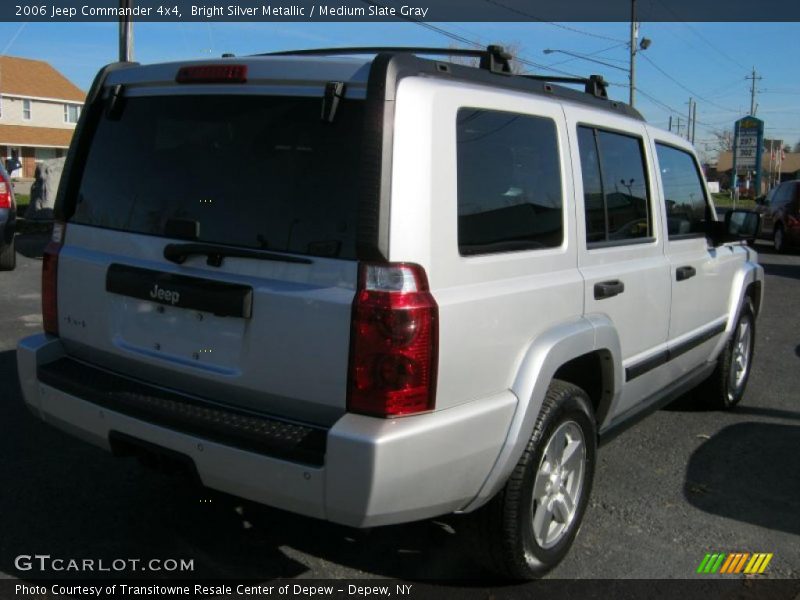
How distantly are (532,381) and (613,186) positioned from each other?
138 centimetres

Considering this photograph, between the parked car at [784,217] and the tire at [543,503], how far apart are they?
50.1 feet

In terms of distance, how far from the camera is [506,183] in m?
3.07

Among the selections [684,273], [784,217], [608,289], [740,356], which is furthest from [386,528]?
[784,217]

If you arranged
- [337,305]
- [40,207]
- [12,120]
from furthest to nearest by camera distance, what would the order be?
[12,120] < [40,207] < [337,305]

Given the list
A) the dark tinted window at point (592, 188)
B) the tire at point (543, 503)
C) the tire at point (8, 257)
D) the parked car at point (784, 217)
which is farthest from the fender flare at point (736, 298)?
the parked car at point (784, 217)

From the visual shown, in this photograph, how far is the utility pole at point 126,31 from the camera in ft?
49.9

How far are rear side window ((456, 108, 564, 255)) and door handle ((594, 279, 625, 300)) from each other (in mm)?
331

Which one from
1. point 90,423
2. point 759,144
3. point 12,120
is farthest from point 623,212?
point 12,120

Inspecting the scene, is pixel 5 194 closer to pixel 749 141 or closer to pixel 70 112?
pixel 749 141

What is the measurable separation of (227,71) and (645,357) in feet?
8.14

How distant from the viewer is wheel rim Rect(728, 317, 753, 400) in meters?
5.61

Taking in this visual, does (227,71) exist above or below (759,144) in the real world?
below

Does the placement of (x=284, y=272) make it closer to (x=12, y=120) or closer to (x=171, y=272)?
(x=171, y=272)

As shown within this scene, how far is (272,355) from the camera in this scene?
2.72 metres
